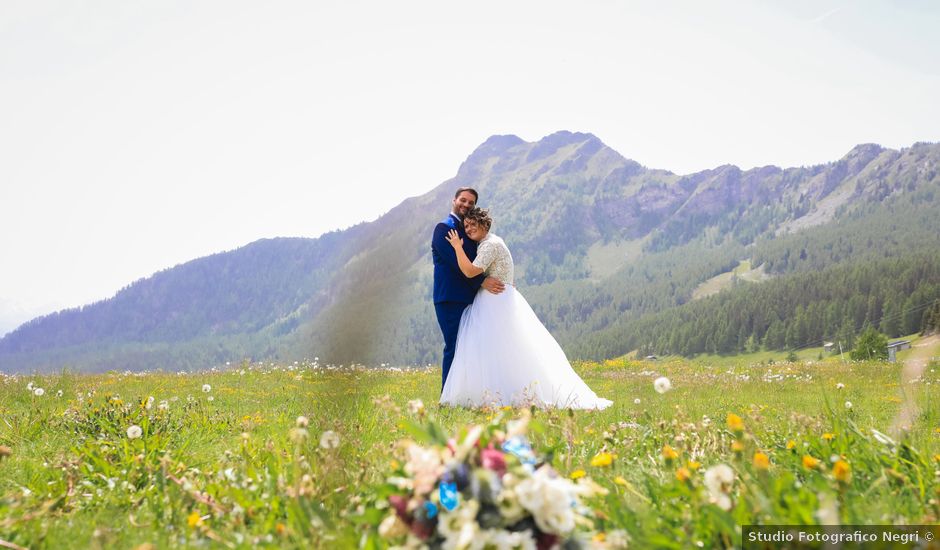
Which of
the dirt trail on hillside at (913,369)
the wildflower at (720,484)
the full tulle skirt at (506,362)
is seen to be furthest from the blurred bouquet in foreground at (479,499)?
the full tulle skirt at (506,362)

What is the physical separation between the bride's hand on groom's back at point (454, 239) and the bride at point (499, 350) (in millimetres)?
10

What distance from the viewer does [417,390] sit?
13609 mm

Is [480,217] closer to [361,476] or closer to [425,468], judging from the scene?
[361,476]

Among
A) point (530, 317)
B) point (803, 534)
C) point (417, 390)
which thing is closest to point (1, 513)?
point (803, 534)

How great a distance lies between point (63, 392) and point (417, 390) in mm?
6794

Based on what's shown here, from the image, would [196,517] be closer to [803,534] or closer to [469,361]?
[803,534]

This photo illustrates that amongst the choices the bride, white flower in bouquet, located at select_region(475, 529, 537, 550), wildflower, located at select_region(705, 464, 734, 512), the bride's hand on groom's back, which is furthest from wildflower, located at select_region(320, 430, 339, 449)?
the bride's hand on groom's back

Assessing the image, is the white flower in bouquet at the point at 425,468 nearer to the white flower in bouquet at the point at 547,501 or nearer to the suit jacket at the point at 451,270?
the white flower in bouquet at the point at 547,501

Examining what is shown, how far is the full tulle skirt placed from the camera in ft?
33.7

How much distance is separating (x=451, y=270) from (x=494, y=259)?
0.85 metres

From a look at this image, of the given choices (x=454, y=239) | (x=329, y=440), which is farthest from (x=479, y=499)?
(x=454, y=239)

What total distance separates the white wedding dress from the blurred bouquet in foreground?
7610 mm

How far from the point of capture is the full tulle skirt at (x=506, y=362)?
10258 millimetres

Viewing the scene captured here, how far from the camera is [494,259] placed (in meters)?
10.8
